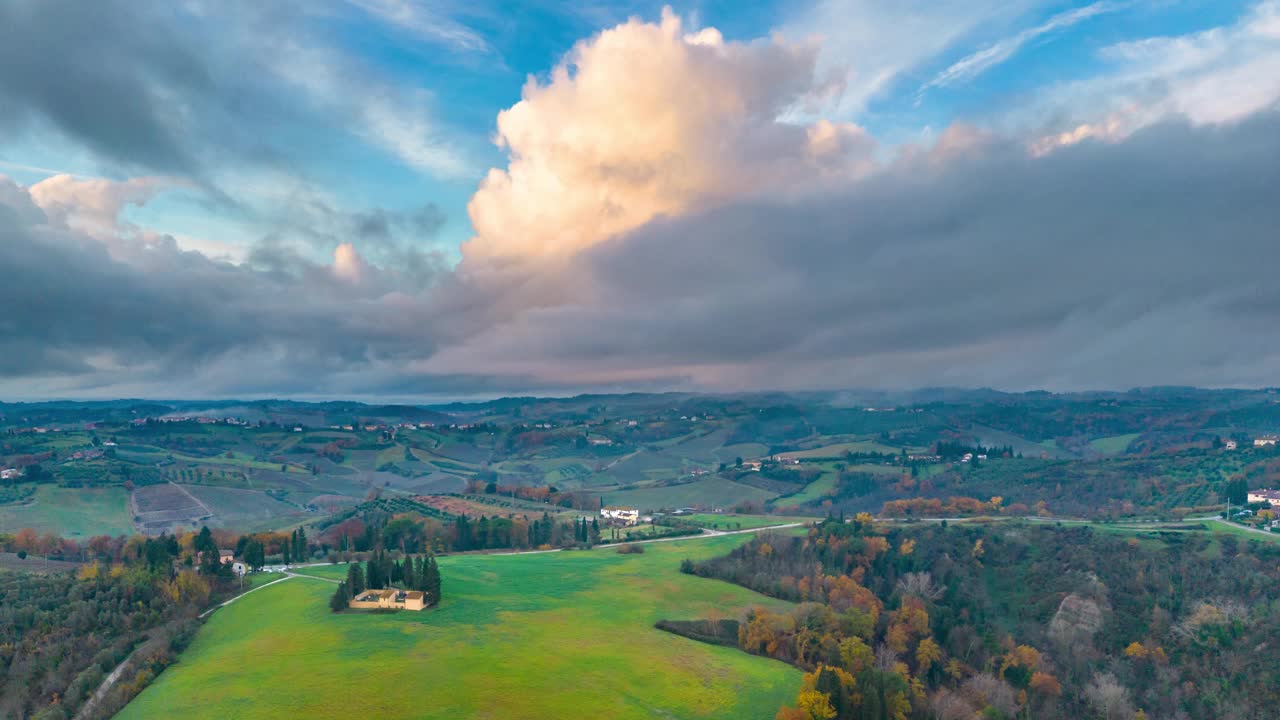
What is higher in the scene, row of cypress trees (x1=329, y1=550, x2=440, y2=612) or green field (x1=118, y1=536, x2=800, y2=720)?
row of cypress trees (x1=329, y1=550, x2=440, y2=612)

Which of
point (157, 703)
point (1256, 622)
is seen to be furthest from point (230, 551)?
point (1256, 622)

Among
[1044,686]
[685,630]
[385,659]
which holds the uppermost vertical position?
[385,659]

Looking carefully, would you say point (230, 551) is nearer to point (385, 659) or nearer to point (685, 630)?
point (385, 659)

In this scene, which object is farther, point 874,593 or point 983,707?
point 874,593

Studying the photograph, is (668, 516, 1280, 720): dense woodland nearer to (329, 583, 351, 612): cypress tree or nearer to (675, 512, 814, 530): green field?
(675, 512, 814, 530): green field

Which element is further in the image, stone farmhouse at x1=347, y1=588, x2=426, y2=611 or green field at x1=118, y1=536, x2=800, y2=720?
stone farmhouse at x1=347, y1=588, x2=426, y2=611

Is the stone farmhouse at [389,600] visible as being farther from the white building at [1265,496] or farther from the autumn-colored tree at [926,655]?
→ the white building at [1265,496]

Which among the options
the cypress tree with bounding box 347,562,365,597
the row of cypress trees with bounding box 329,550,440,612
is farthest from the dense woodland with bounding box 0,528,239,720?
the cypress tree with bounding box 347,562,365,597
